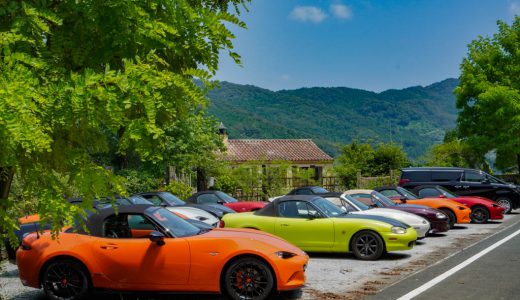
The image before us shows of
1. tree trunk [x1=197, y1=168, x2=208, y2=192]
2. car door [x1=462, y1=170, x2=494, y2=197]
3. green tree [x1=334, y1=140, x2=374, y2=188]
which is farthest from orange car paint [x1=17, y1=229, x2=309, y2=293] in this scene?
green tree [x1=334, y1=140, x2=374, y2=188]

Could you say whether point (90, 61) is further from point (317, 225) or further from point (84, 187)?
point (317, 225)

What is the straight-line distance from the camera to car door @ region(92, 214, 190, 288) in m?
7.99

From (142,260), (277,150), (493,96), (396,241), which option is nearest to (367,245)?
(396,241)

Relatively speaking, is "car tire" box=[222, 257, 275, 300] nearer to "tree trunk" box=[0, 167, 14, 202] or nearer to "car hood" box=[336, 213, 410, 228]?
"tree trunk" box=[0, 167, 14, 202]

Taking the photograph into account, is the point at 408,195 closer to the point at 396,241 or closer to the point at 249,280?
the point at 396,241

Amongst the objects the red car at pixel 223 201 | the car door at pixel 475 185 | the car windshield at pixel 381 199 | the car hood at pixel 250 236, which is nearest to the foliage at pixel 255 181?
the red car at pixel 223 201

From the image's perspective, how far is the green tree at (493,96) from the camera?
3906 centimetres

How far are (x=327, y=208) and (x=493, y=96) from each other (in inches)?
1191

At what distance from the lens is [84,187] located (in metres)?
4.70

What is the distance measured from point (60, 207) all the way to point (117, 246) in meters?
3.71

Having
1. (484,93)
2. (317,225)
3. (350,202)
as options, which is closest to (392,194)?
(350,202)

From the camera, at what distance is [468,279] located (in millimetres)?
9328

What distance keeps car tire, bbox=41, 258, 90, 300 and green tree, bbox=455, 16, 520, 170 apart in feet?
118

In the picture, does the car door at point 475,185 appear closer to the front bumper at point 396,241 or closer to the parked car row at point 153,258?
the front bumper at point 396,241
